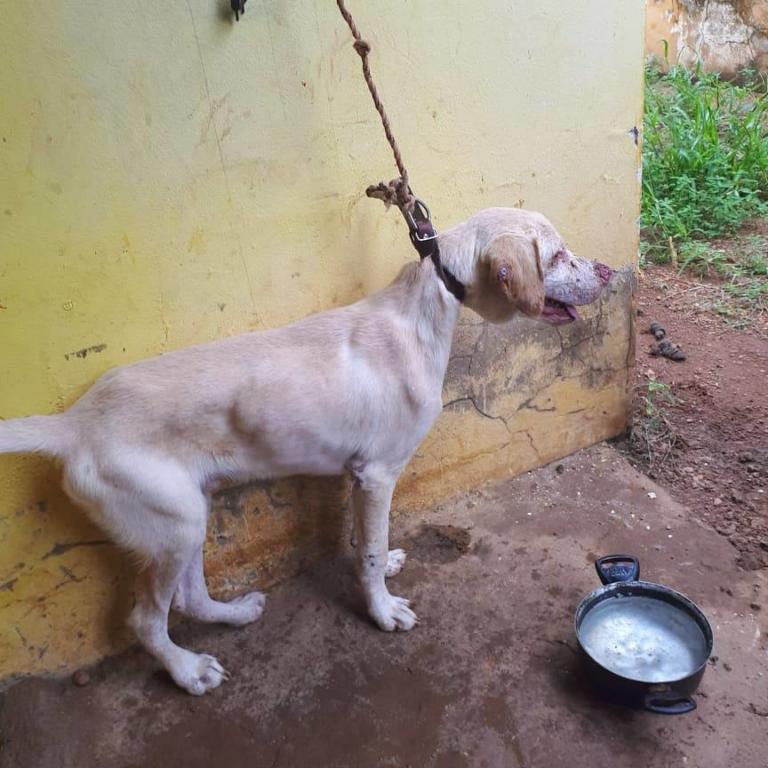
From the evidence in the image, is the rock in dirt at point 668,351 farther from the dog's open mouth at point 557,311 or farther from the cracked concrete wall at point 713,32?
the cracked concrete wall at point 713,32

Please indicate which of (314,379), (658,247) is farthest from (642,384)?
(314,379)

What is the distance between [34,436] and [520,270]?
4.94ft

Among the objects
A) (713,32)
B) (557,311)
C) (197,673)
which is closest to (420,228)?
(557,311)

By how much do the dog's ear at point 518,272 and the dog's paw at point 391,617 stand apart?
3.95 feet

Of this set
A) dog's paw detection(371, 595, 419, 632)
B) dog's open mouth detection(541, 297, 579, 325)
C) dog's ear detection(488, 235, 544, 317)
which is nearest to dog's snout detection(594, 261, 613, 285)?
dog's open mouth detection(541, 297, 579, 325)

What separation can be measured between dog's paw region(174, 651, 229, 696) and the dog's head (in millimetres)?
1546

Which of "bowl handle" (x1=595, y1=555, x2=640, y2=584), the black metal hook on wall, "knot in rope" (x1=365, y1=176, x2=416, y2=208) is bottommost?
"bowl handle" (x1=595, y1=555, x2=640, y2=584)

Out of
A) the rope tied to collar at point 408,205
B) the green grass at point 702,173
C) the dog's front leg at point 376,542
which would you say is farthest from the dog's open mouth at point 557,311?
the green grass at point 702,173

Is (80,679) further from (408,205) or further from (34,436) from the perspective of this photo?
(408,205)

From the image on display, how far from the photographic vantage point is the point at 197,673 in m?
2.45

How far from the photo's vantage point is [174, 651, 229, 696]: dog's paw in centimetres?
243

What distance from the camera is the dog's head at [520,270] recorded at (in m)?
2.16

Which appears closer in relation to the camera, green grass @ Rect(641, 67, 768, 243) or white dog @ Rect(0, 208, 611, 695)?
white dog @ Rect(0, 208, 611, 695)

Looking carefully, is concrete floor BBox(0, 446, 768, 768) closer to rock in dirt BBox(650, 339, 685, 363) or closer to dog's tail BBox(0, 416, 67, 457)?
dog's tail BBox(0, 416, 67, 457)
